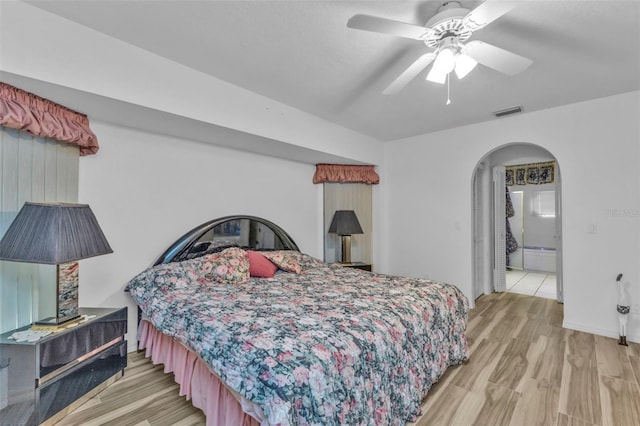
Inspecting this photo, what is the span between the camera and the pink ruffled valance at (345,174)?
4.11 meters

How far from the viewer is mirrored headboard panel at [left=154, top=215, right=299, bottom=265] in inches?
107

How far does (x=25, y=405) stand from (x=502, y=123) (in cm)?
484

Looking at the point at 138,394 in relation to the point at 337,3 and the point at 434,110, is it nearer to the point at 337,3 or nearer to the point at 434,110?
the point at 337,3

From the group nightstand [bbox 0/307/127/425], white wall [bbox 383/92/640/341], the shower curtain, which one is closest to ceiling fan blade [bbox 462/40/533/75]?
white wall [bbox 383/92/640/341]

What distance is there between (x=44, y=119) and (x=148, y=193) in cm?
89

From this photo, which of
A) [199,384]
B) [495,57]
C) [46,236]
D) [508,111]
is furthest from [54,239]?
[508,111]

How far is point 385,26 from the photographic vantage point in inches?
55.8

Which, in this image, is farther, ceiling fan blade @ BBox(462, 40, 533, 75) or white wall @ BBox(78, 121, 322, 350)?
white wall @ BBox(78, 121, 322, 350)

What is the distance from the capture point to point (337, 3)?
1613 millimetres

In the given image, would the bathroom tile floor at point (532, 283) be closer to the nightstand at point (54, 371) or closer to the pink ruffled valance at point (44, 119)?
the nightstand at point (54, 371)

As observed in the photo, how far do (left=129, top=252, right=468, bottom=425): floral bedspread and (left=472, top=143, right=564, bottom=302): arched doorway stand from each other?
2344 millimetres

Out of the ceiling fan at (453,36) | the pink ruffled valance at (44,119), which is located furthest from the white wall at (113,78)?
the ceiling fan at (453,36)

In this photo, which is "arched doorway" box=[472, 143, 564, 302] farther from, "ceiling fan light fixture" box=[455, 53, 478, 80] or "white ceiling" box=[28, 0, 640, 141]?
"ceiling fan light fixture" box=[455, 53, 478, 80]

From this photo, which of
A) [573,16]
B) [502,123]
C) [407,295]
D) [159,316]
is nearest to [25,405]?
[159,316]
